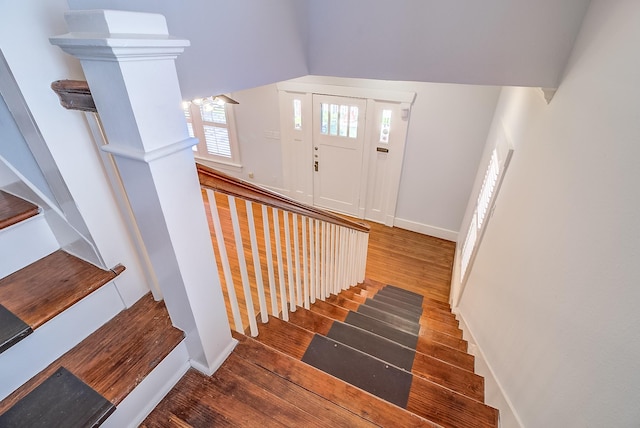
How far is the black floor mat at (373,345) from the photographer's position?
182 cm

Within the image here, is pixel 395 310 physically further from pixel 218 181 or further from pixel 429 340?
pixel 218 181

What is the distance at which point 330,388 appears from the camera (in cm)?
121

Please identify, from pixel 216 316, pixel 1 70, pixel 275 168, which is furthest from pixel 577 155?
pixel 275 168

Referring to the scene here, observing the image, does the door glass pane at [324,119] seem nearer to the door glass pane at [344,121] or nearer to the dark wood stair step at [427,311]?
the door glass pane at [344,121]

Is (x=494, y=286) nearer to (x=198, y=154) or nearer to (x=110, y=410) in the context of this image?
(x=110, y=410)

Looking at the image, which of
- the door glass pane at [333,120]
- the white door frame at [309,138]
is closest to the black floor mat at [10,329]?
the white door frame at [309,138]

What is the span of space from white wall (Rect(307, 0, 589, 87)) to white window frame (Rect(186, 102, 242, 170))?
10.8 ft

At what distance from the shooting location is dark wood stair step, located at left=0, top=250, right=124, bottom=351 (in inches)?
33.2

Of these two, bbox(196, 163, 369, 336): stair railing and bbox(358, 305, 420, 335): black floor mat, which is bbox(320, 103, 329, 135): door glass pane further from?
bbox(358, 305, 420, 335): black floor mat

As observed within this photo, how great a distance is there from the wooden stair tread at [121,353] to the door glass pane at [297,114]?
3598 millimetres

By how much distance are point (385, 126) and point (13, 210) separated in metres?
3.64

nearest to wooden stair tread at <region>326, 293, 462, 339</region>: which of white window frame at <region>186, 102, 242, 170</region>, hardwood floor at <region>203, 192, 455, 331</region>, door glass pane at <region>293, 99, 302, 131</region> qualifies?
hardwood floor at <region>203, 192, 455, 331</region>

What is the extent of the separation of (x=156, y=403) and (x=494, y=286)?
190cm

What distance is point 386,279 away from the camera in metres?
3.58
